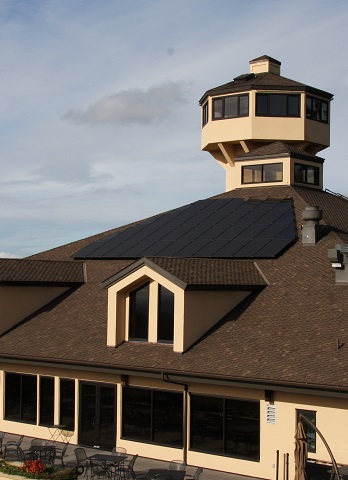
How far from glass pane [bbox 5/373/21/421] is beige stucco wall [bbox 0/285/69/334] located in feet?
6.27

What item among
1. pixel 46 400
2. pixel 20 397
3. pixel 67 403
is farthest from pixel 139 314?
pixel 20 397

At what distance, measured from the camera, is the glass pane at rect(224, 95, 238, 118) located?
36.8 m

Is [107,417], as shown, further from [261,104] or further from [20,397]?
[261,104]

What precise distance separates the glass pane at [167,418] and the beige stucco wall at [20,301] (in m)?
7.71

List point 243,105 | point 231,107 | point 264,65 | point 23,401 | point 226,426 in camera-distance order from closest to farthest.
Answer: point 226,426
point 23,401
point 243,105
point 231,107
point 264,65

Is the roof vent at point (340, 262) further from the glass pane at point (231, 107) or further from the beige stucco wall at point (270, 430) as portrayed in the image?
the glass pane at point (231, 107)

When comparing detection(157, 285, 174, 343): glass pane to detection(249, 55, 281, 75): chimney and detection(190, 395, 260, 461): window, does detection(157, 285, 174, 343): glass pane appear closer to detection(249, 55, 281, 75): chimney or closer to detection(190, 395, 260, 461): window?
detection(190, 395, 260, 461): window

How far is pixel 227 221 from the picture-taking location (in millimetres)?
30922

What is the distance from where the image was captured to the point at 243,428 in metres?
21.3

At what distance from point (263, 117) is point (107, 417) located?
1773cm

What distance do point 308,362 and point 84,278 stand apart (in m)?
12.9

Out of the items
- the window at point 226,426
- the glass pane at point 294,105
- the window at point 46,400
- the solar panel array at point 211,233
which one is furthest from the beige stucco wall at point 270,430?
the glass pane at point 294,105

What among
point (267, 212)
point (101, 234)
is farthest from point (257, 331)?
point (101, 234)

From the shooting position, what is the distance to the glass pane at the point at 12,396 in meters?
26.9
